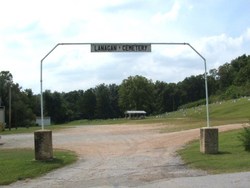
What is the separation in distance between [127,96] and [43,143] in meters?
115

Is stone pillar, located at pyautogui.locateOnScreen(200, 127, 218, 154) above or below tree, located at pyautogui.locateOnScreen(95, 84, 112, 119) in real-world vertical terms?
below

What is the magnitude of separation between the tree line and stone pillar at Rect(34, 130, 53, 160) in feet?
263

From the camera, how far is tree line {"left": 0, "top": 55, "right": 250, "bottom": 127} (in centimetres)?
10838

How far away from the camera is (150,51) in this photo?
19.7 metres

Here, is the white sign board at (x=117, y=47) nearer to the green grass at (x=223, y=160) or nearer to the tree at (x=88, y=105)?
the green grass at (x=223, y=160)

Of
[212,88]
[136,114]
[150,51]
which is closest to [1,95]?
[136,114]

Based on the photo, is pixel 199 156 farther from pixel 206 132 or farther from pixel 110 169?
pixel 110 169

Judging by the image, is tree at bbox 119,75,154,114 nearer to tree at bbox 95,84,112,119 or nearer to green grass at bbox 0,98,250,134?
tree at bbox 95,84,112,119

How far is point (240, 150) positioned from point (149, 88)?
114 m

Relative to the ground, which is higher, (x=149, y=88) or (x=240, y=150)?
(x=149, y=88)

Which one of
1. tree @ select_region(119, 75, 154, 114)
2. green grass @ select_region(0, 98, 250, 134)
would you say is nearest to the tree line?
tree @ select_region(119, 75, 154, 114)

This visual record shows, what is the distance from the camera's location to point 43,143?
18859mm

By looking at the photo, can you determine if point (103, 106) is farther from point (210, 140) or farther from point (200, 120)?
point (210, 140)

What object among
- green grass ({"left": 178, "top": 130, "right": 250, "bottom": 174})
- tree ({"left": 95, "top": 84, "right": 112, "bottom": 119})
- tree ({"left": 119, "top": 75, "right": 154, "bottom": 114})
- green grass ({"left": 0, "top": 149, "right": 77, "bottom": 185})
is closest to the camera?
green grass ({"left": 178, "top": 130, "right": 250, "bottom": 174})
